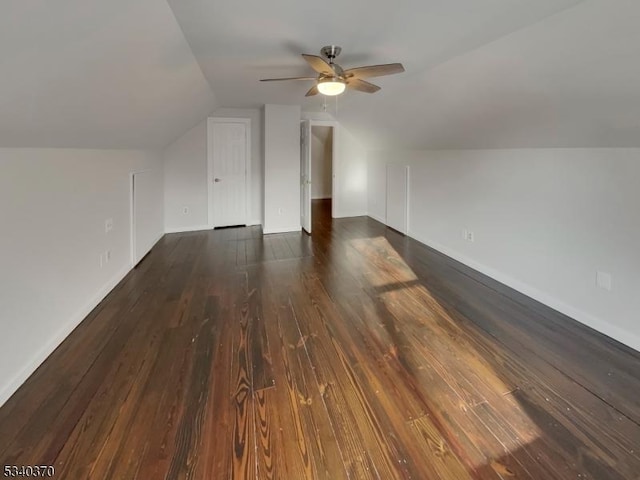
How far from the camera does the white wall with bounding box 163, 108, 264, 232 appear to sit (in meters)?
5.66

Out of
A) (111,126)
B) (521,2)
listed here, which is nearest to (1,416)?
(111,126)

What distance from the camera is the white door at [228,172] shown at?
Answer: 5.85 metres

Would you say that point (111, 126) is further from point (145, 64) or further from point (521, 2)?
point (521, 2)

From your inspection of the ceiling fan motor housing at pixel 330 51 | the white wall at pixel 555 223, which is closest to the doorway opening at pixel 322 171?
the white wall at pixel 555 223

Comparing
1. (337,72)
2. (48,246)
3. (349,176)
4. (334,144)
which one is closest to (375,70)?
(337,72)

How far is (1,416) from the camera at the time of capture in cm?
167

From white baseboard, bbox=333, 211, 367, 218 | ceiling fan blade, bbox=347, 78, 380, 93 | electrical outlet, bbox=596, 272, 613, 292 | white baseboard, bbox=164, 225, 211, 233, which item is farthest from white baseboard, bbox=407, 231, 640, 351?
white baseboard, bbox=164, 225, 211, 233

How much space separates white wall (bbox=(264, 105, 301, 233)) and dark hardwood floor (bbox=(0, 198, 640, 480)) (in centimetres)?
260

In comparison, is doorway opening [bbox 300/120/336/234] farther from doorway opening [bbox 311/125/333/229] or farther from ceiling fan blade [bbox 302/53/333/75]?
ceiling fan blade [bbox 302/53/333/75]

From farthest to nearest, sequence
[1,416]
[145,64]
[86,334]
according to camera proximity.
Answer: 1. [86,334]
2. [145,64]
3. [1,416]

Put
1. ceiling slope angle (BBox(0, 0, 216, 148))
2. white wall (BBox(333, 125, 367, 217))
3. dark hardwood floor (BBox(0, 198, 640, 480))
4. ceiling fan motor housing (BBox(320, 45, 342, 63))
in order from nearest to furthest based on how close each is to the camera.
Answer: ceiling slope angle (BBox(0, 0, 216, 148))
dark hardwood floor (BBox(0, 198, 640, 480))
ceiling fan motor housing (BBox(320, 45, 342, 63))
white wall (BBox(333, 125, 367, 217))

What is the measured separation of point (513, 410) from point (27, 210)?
307 centimetres

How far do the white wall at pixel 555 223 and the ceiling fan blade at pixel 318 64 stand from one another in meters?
2.07

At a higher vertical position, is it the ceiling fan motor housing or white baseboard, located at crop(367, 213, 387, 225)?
the ceiling fan motor housing
